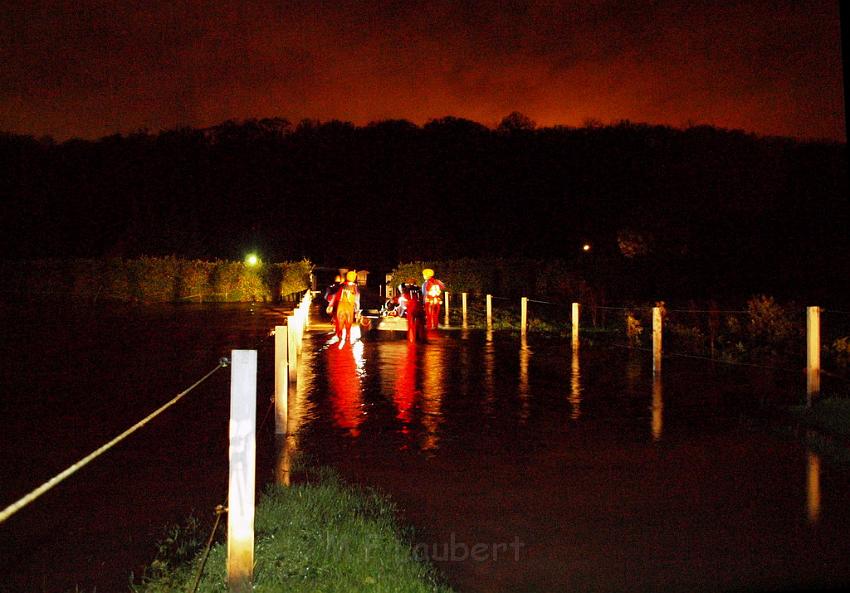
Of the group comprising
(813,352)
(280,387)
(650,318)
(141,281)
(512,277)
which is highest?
(141,281)

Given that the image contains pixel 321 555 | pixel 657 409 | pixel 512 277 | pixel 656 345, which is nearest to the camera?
pixel 321 555

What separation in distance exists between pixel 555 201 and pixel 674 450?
74.1 meters

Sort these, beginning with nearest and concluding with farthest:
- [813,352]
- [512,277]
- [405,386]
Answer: [813,352], [405,386], [512,277]

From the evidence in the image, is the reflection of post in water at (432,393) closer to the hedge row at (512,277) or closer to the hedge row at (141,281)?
the hedge row at (512,277)

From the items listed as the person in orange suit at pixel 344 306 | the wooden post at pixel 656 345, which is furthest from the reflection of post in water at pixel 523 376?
the person in orange suit at pixel 344 306

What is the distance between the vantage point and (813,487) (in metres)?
7.77

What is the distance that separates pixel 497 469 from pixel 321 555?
10.3 ft

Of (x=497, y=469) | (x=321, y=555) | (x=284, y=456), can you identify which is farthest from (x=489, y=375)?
(x=321, y=555)

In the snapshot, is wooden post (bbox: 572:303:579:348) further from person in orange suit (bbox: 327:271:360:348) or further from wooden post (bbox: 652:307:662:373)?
person in orange suit (bbox: 327:271:360:348)

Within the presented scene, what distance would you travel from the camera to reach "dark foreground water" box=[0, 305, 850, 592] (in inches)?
227

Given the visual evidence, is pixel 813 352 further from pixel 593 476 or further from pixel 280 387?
pixel 280 387

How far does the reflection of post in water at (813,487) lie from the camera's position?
694 centimetres

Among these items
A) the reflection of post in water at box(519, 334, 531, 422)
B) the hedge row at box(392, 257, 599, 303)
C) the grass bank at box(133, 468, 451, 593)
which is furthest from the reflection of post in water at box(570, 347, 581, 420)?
the hedge row at box(392, 257, 599, 303)

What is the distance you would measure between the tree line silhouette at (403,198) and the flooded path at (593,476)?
78.9ft
